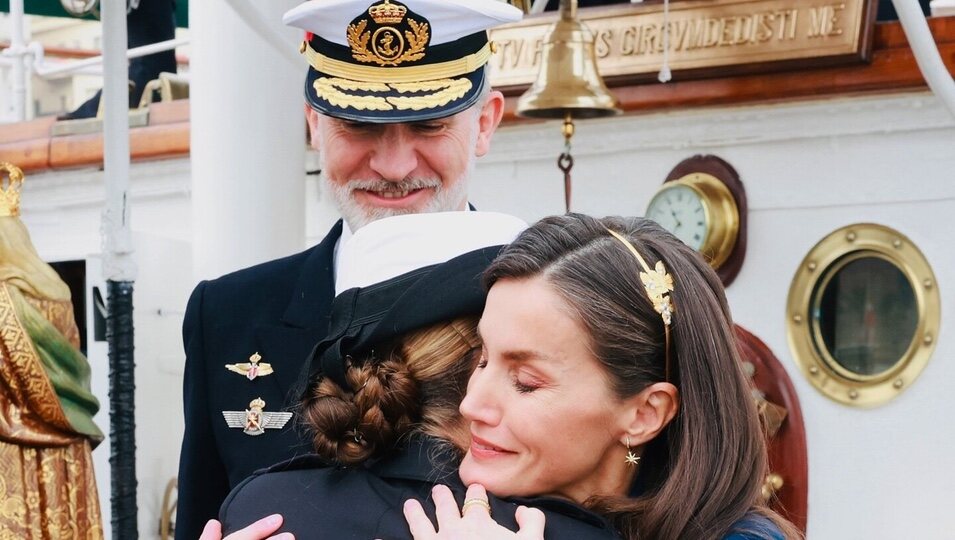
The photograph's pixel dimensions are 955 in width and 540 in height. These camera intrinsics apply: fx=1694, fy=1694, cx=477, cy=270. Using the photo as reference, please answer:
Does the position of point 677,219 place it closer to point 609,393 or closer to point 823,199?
point 823,199

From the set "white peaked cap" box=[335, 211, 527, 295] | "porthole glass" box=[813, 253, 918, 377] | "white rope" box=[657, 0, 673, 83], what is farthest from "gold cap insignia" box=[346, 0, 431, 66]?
"porthole glass" box=[813, 253, 918, 377]

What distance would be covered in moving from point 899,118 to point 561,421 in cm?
354

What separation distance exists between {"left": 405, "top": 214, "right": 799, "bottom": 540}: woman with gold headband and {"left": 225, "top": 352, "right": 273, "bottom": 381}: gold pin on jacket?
0.81 meters

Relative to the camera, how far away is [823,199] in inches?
200

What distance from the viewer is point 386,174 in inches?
93.0

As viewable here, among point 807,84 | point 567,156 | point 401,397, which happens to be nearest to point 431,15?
point 401,397

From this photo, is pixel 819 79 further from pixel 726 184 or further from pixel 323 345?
pixel 323 345

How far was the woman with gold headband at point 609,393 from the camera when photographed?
5.32 feet

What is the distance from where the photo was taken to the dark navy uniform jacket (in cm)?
241

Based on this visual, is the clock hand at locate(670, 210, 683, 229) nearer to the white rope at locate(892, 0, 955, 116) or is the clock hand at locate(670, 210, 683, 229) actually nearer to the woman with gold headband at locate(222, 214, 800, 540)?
the white rope at locate(892, 0, 955, 116)

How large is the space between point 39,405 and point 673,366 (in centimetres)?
367

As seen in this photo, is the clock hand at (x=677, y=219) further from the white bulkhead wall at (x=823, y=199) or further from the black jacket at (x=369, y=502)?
the black jacket at (x=369, y=502)

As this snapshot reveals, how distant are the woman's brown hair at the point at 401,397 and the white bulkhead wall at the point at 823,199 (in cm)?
299

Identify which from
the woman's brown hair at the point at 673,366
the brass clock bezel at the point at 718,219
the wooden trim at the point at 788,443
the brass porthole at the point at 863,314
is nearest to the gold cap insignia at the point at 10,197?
the brass clock bezel at the point at 718,219
